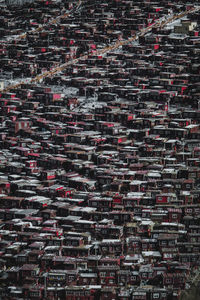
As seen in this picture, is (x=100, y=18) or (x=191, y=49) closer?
(x=191, y=49)

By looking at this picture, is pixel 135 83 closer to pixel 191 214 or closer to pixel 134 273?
pixel 191 214

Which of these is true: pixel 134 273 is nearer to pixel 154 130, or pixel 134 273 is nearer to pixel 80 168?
pixel 80 168

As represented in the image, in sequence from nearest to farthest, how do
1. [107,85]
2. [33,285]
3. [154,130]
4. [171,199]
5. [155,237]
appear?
1. [33,285]
2. [155,237]
3. [171,199]
4. [154,130]
5. [107,85]

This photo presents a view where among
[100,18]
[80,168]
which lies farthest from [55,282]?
[100,18]

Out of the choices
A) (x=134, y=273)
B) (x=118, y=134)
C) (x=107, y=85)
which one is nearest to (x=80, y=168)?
(x=118, y=134)

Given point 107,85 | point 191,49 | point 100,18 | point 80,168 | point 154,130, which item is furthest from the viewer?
point 100,18

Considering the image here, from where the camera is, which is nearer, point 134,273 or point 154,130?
point 134,273
